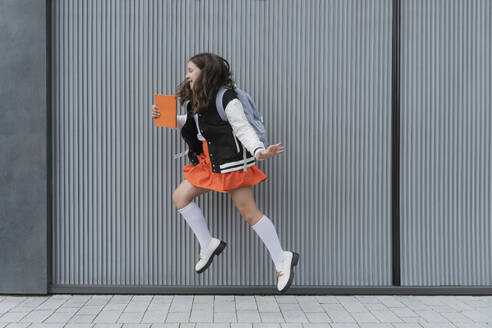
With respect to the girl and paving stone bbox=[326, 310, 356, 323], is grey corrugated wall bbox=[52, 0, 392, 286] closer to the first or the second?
the girl

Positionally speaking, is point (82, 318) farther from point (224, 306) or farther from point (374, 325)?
point (374, 325)

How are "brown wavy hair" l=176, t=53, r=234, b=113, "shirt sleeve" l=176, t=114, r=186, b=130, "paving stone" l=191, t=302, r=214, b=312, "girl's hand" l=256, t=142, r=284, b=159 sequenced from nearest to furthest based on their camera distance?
"girl's hand" l=256, t=142, r=284, b=159 → "brown wavy hair" l=176, t=53, r=234, b=113 → "paving stone" l=191, t=302, r=214, b=312 → "shirt sleeve" l=176, t=114, r=186, b=130

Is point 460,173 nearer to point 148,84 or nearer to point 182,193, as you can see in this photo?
point 182,193

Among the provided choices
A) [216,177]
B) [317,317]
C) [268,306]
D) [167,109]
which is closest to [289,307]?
[268,306]

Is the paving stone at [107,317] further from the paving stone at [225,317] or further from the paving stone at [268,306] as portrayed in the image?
the paving stone at [268,306]

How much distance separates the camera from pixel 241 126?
2.81m

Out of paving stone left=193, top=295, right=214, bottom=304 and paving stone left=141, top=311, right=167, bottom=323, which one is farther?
paving stone left=193, top=295, right=214, bottom=304

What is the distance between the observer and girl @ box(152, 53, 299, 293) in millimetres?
2902

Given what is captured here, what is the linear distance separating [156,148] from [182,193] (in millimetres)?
564

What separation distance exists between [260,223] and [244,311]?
0.69m

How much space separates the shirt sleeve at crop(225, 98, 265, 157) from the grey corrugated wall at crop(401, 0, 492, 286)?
1.47 meters

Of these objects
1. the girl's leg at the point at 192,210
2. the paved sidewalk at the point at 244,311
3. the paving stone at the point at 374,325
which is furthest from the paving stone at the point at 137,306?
the paving stone at the point at 374,325

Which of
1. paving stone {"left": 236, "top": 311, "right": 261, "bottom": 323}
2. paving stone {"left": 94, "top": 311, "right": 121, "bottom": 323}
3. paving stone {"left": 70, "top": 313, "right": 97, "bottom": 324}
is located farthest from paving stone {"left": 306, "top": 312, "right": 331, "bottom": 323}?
paving stone {"left": 70, "top": 313, "right": 97, "bottom": 324}

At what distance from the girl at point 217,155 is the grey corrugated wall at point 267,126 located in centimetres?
35
